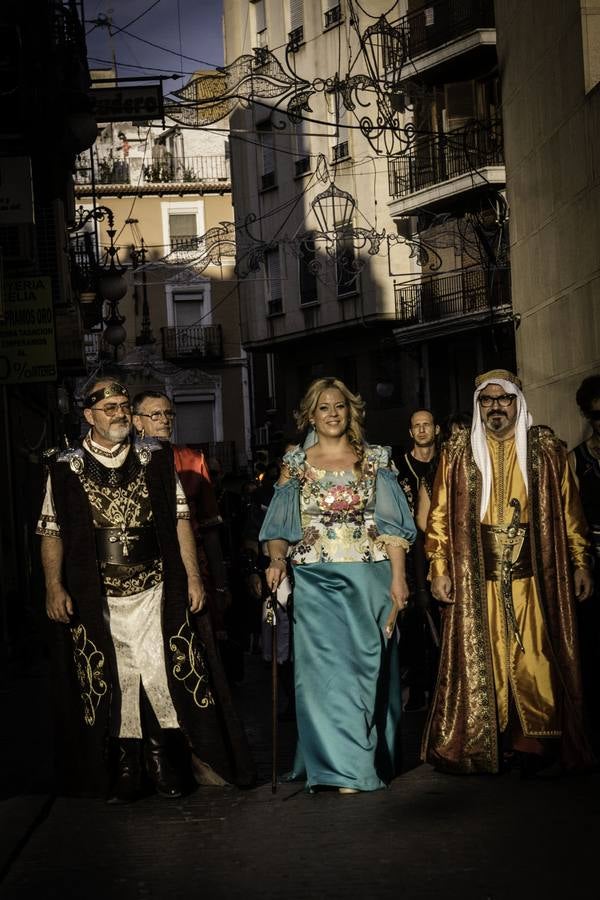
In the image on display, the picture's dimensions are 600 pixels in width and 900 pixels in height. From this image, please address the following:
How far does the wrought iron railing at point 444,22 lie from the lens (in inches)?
1459

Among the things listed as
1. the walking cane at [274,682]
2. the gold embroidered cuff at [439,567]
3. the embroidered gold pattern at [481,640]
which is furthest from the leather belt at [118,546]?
the embroidered gold pattern at [481,640]

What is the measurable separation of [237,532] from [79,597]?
1429 centimetres

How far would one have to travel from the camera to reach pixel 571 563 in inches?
345

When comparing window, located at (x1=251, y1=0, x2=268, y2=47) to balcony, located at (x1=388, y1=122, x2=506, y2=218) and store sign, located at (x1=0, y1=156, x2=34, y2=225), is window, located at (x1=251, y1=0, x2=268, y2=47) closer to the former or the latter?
balcony, located at (x1=388, y1=122, x2=506, y2=218)

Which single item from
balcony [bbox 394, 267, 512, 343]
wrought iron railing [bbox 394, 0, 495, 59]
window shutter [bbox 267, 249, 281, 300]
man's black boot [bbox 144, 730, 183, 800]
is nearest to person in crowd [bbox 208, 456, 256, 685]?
man's black boot [bbox 144, 730, 183, 800]

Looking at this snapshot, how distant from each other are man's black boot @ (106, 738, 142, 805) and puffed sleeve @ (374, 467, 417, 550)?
164cm

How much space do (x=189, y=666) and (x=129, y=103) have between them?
35.6 ft

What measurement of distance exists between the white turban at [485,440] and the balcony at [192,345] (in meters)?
52.0

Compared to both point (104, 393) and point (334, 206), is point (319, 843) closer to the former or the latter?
point (104, 393)

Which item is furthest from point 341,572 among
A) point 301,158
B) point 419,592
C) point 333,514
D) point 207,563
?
point 301,158

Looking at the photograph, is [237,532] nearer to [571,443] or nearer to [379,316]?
[571,443]

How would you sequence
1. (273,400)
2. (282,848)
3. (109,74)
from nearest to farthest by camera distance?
1. (282,848)
2. (273,400)
3. (109,74)

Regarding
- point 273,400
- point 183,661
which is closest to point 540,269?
point 183,661

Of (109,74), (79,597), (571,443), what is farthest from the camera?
(109,74)
